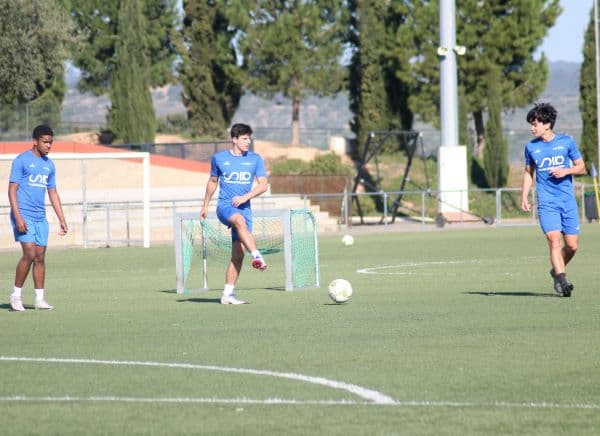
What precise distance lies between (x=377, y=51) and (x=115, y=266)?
1653 inches

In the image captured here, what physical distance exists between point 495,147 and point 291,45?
1244 centimetres

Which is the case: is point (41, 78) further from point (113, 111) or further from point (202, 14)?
point (202, 14)

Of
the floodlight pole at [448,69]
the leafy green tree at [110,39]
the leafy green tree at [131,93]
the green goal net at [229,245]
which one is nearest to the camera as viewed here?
the green goal net at [229,245]

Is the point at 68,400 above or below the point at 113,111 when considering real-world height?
below

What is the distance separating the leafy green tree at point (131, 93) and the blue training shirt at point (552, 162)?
4562 cm

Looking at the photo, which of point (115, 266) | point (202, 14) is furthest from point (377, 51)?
point (115, 266)

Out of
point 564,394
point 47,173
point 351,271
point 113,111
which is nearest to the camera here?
point 564,394

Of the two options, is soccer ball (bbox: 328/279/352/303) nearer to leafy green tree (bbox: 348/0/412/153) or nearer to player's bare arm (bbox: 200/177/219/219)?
player's bare arm (bbox: 200/177/219/219)

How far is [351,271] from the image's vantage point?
22.4 meters

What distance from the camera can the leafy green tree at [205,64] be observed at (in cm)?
6775

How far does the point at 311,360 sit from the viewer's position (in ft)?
33.2

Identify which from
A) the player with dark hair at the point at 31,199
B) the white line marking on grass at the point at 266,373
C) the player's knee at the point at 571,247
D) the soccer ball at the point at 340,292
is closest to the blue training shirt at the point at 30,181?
the player with dark hair at the point at 31,199

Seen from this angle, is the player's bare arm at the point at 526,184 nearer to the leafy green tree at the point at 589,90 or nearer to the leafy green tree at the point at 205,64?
the leafy green tree at the point at 589,90

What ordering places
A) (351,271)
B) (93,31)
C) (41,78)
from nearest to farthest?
(351,271) → (41,78) → (93,31)
